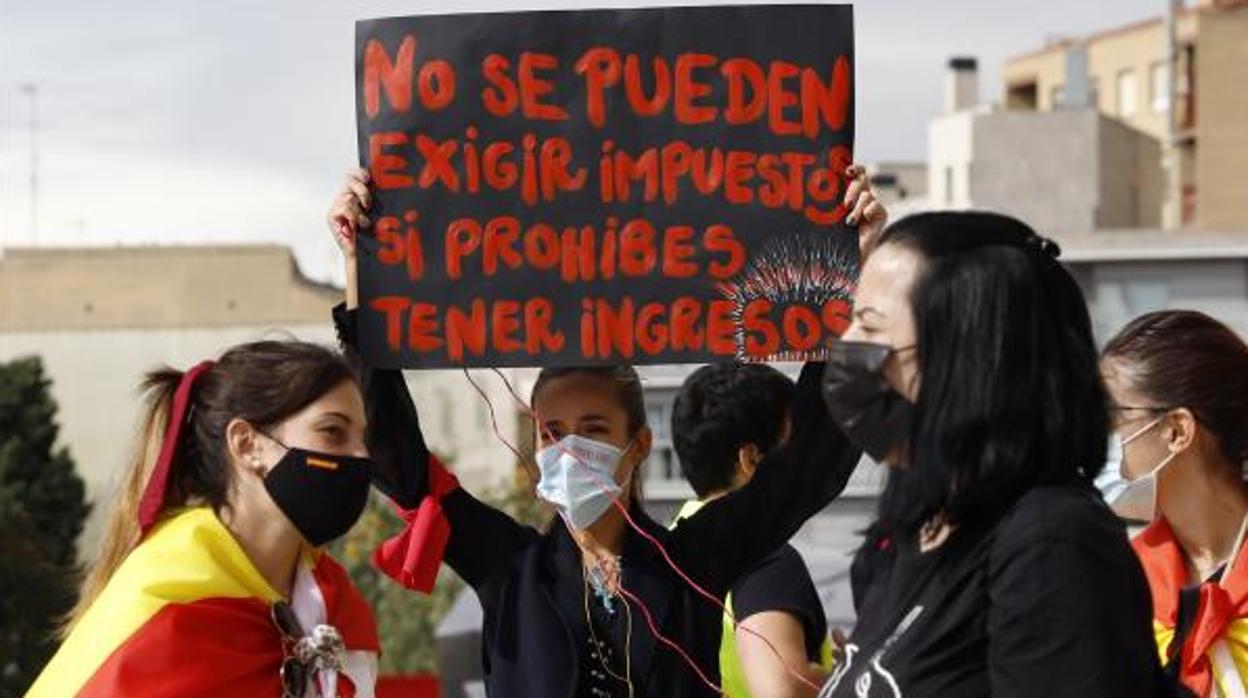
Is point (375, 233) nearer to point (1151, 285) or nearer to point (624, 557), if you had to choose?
point (624, 557)

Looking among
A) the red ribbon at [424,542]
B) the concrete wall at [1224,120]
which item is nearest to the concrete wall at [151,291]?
the concrete wall at [1224,120]

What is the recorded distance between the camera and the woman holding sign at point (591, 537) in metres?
5.82

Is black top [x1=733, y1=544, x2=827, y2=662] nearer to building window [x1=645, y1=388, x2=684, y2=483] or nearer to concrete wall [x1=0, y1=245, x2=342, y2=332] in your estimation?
building window [x1=645, y1=388, x2=684, y2=483]

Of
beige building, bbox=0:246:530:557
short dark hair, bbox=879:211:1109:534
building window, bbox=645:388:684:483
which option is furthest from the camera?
beige building, bbox=0:246:530:557

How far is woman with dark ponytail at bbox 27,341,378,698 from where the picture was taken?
5773 millimetres

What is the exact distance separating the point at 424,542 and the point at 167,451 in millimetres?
601

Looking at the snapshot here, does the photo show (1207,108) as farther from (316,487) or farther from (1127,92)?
(316,487)

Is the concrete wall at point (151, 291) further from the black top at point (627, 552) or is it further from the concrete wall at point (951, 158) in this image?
the black top at point (627, 552)

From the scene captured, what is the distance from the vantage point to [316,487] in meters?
5.92

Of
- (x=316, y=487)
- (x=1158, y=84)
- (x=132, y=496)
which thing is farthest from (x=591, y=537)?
(x=1158, y=84)

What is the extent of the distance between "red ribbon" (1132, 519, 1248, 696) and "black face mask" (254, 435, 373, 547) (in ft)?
5.48

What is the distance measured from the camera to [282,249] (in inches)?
2918

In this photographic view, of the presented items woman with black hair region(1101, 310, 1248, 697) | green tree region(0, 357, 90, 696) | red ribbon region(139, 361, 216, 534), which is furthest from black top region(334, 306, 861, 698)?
green tree region(0, 357, 90, 696)

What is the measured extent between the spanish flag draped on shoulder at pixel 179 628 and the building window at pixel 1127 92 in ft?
268
